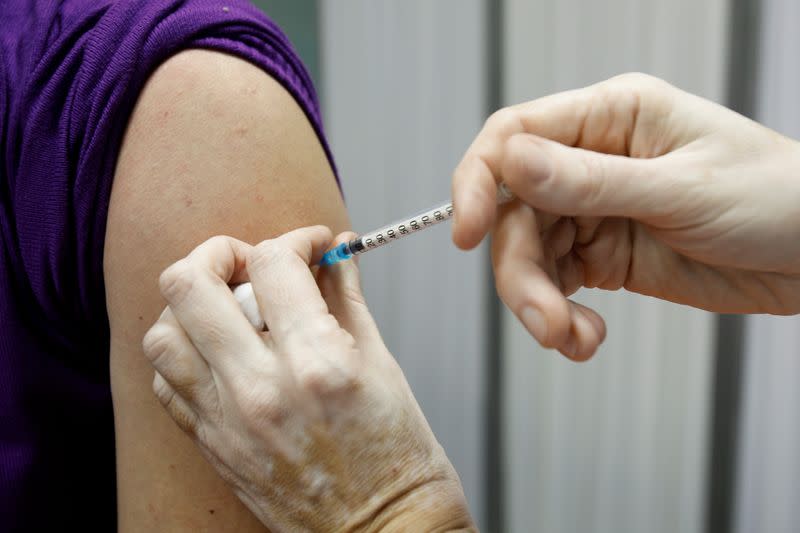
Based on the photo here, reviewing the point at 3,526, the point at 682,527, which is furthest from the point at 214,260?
the point at 682,527

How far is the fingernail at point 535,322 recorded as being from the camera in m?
0.61

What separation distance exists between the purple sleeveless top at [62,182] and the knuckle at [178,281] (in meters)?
0.13

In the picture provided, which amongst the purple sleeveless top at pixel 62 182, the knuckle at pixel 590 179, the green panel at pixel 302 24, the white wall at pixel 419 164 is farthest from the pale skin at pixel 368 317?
the green panel at pixel 302 24

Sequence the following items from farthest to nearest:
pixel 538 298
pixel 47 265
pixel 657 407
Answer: pixel 657 407 < pixel 47 265 < pixel 538 298

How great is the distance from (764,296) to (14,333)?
0.85 meters

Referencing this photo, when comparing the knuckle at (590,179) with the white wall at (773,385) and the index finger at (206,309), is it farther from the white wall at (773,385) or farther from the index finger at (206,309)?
the white wall at (773,385)

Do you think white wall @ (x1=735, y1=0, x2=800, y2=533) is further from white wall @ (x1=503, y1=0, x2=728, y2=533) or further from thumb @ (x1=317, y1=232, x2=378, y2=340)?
thumb @ (x1=317, y1=232, x2=378, y2=340)

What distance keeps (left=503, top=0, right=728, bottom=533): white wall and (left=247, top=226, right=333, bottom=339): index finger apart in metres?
1.40

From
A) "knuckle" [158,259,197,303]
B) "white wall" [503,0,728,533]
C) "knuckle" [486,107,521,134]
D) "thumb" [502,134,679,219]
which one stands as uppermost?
"knuckle" [486,107,521,134]

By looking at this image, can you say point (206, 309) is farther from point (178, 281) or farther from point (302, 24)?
point (302, 24)

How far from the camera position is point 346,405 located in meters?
0.63

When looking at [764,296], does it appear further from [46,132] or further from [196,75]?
[46,132]

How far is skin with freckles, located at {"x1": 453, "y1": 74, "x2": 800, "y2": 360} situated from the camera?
0.61 metres

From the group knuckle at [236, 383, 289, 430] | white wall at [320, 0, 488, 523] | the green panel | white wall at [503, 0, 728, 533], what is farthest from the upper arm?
the green panel
